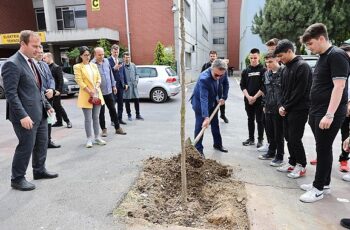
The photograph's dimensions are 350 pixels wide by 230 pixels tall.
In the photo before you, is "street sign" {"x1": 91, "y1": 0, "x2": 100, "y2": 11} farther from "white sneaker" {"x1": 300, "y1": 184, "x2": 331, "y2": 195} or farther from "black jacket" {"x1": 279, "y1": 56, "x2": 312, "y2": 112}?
"white sneaker" {"x1": 300, "y1": 184, "x2": 331, "y2": 195}

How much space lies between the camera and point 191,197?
12.1 ft

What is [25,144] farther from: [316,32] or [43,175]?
[316,32]

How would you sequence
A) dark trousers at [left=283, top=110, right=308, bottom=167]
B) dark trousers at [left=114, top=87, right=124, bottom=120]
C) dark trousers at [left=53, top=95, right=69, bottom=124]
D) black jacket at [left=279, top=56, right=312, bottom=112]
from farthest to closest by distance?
dark trousers at [left=114, top=87, right=124, bottom=120], dark trousers at [left=53, top=95, right=69, bottom=124], dark trousers at [left=283, top=110, right=308, bottom=167], black jacket at [left=279, top=56, right=312, bottom=112]

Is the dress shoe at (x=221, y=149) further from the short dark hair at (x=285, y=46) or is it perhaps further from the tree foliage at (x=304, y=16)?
the tree foliage at (x=304, y=16)

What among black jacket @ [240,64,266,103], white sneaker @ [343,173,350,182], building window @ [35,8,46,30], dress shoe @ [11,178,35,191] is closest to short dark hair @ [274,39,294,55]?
black jacket @ [240,64,266,103]

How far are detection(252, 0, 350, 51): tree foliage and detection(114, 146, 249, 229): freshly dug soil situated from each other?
21.1 metres

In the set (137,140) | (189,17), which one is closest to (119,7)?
(189,17)

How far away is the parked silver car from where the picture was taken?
12.4 metres

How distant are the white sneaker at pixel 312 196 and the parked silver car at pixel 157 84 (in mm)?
9088

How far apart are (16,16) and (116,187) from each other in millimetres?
25549

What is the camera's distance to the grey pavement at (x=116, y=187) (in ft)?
10.4

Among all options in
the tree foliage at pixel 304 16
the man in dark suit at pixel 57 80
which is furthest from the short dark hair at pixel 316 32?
the tree foliage at pixel 304 16

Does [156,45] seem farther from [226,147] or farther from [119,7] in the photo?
[226,147]

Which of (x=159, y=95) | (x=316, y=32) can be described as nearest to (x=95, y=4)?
(x=159, y=95)
